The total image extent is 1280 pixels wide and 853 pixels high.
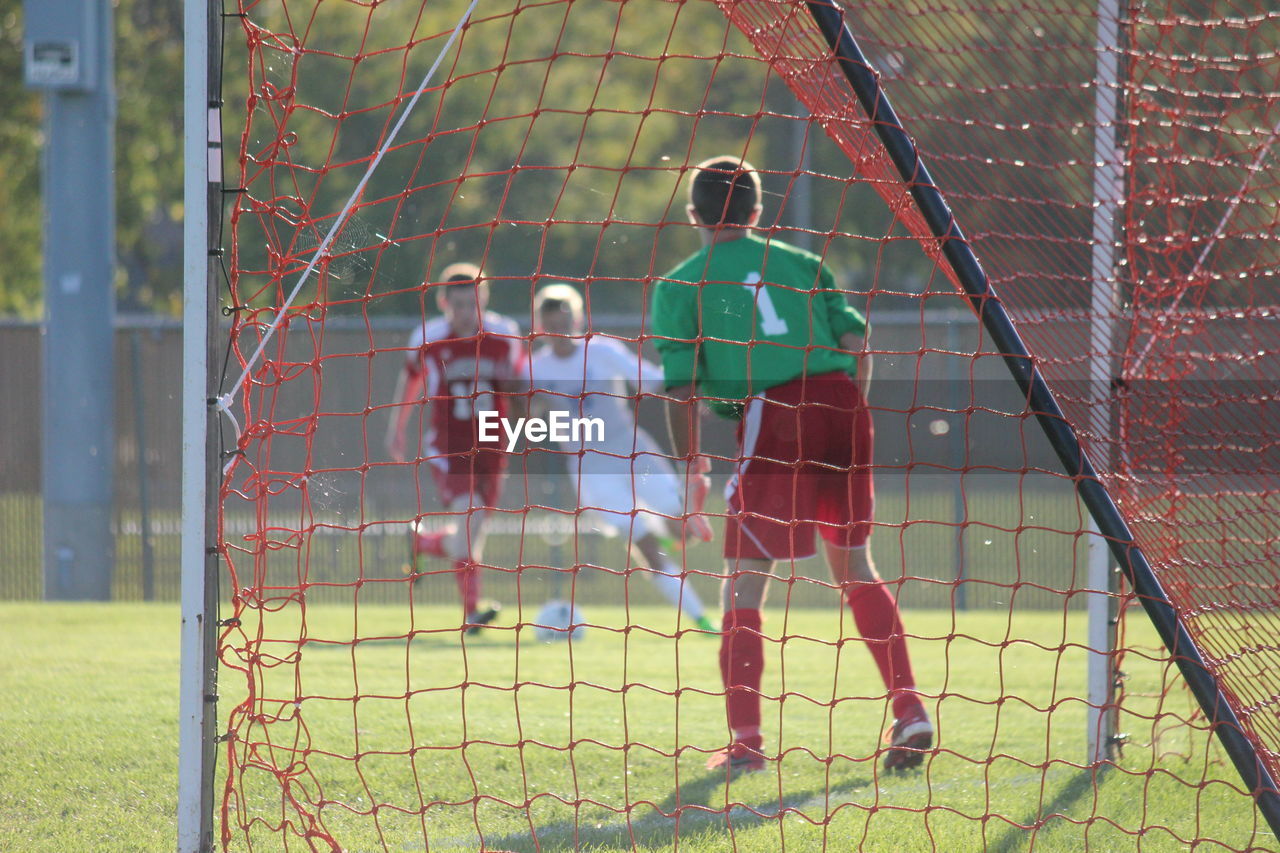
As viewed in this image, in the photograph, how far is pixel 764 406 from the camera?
4.18 meters

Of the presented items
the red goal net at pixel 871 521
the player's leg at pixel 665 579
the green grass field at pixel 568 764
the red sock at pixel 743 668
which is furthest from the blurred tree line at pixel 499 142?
the player's leg at pixel 665 579

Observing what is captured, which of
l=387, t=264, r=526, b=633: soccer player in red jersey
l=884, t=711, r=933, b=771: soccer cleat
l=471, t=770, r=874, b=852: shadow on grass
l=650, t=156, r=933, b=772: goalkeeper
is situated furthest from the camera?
l=387, t=264, r=526, b=633: soccer player in red jersey

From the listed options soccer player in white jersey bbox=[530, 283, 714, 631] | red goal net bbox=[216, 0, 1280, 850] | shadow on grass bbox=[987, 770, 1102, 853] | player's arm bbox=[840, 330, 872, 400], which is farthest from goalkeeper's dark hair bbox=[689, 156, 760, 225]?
soccer player in white jersey bbox=[530, 283, 714, 631]

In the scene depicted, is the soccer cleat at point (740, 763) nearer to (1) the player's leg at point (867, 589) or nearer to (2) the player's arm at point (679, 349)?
(1) the player's leg at point (867, 589)

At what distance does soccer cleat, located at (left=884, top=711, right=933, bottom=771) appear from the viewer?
3924mm

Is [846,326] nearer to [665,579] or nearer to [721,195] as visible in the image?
[721,195]

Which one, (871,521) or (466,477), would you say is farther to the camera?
(466,477)

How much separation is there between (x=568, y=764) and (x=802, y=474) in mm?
1194

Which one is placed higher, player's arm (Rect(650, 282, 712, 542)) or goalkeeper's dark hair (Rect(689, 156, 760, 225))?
goalkeeper's dark hair (Rect(689, 156, 760, 225))

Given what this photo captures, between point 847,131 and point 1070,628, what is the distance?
17.7ft

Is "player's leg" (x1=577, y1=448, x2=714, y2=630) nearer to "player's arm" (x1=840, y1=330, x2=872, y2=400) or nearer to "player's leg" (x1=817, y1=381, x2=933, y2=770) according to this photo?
"player's leg" (x1=817, y1=381, x2=933, y2=770)

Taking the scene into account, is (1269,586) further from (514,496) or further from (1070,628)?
(514,496)

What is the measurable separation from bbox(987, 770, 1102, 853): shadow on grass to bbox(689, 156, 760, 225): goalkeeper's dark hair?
77.5 inches

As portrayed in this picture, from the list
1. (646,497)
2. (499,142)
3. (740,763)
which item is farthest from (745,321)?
(499,142)
